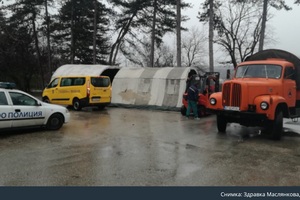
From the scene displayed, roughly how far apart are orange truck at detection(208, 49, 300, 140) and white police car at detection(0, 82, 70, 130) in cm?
543

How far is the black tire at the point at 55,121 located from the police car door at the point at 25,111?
295 mm

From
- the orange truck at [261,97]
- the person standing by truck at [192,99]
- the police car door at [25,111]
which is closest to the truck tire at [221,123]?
the orange truck at [261,97]

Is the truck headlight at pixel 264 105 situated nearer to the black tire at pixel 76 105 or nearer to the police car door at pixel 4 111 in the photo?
the police car door at pixel 4 111

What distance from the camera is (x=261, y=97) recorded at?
9180mm

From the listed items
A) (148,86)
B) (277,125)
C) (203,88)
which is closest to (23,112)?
(277,125)

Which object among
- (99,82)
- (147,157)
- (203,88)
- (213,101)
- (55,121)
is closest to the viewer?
(147,157)

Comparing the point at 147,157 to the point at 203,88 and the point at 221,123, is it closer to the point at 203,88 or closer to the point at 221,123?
the point at 221,123

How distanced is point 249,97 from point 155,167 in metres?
4.47

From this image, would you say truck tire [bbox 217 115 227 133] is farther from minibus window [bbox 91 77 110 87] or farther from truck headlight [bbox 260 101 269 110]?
minibus window [bbox 91 77 110 87]

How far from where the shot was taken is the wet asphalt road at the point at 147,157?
5531 mm

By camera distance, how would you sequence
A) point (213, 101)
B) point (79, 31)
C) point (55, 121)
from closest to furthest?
point (213, 101) < point (55, 121) < point (79, 31)

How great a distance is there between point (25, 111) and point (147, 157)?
4.62 m

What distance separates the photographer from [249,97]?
9.30m

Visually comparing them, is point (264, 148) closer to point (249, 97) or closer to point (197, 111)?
point (249, 97)
